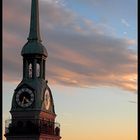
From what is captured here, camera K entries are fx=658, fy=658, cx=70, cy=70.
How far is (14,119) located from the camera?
333 ft

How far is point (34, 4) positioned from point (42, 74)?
13.1 meters

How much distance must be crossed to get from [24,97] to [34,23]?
1412 cm

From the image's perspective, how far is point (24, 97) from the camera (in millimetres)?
101125

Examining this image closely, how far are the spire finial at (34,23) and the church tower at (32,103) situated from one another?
6.15 ft

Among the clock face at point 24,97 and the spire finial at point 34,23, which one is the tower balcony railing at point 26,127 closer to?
the clock face at point 24,97

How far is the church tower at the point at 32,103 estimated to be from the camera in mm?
100812

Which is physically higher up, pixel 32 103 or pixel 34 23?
pixel 34 23

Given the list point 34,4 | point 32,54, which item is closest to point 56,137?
point 32,54

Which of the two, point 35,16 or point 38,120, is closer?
point 38,120

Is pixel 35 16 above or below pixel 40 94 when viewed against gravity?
above

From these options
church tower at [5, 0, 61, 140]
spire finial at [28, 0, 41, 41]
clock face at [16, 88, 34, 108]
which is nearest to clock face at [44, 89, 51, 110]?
church tower at [5, 0, 61, 140]

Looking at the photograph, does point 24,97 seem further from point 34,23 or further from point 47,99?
point 34,23

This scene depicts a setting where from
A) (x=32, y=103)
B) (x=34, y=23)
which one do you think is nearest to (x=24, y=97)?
(x=32, y=103)

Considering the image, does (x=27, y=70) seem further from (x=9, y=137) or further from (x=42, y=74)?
(x=9, y=137)
